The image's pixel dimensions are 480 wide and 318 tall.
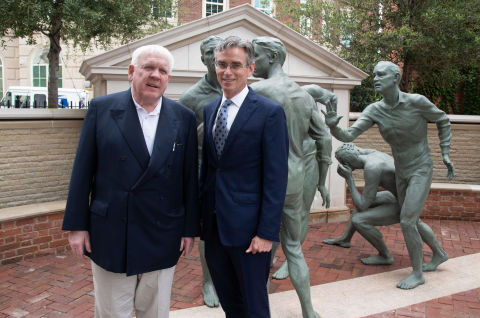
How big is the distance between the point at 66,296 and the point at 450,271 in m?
4.41

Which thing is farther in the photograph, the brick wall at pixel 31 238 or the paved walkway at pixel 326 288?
the brick wall at pixel 31 238

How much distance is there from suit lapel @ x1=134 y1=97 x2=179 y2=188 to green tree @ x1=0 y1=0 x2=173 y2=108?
834cm

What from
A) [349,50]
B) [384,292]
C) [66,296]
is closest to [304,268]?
[384,292]

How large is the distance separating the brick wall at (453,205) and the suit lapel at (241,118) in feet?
22.1

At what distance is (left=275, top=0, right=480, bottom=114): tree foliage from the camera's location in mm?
11547

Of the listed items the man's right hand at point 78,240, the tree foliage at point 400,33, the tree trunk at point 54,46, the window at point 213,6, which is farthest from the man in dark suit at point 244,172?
the window at point 213,6

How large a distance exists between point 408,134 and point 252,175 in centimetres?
287

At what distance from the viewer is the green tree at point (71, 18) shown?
955 cm

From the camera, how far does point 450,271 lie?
5266 mm

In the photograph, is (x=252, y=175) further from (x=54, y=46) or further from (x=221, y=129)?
(x=54, y=46)

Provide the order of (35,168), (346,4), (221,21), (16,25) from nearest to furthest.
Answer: (35,168) → (221,21) → (16,25) → (346,4)

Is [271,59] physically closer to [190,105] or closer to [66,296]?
[190,105]

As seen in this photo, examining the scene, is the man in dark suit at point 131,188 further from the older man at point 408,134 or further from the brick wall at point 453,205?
the brick wall at point 453,205

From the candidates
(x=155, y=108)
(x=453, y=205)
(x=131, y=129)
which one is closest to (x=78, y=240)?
(x=131, y=129)
